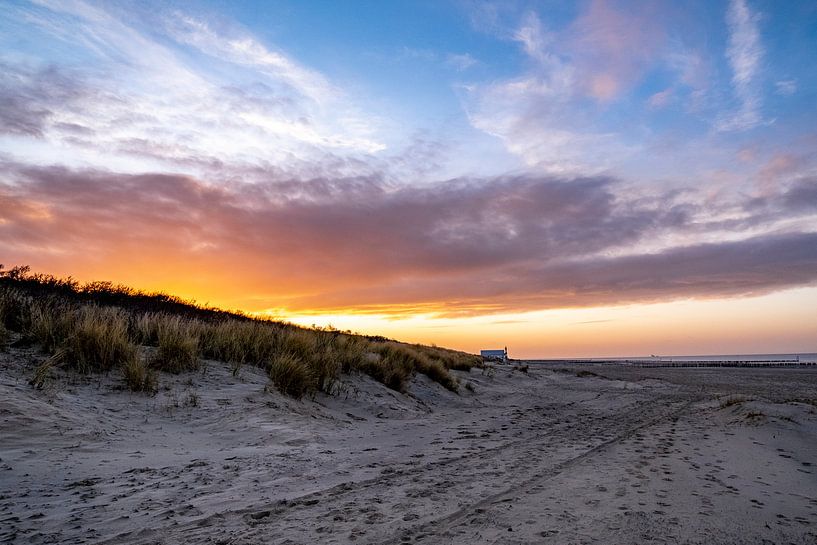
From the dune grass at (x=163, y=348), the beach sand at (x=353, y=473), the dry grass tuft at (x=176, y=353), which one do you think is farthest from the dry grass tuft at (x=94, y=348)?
the dry grass tuft at (x=176, y=353)

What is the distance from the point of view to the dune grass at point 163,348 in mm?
7496

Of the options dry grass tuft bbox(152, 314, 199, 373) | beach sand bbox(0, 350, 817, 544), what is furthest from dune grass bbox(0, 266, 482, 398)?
beach sand bbox(0, 350, 817, 544)

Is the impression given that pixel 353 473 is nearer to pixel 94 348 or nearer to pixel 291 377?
pixel 291 377

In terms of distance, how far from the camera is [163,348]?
28.2ft

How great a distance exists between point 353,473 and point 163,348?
17.0ft

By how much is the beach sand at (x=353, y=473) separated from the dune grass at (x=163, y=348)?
40 cm

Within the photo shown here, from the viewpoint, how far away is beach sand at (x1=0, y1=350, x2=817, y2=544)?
351 centimetres

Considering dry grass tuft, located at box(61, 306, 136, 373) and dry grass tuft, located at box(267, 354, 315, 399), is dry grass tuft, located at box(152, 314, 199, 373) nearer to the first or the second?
dry grass tuft, located at box(61, 306, 136, 373)

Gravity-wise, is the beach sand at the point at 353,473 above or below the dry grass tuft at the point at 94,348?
below

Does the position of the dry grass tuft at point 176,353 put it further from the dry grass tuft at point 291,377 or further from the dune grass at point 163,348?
the dry grass tuft at point 291,377

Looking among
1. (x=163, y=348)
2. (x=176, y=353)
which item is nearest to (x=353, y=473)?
(x=176, y=353)

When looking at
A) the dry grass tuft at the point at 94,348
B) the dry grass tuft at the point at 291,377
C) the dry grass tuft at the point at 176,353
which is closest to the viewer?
the dry grass tuft at the point at 94,348

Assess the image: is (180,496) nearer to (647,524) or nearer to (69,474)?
(69,474)

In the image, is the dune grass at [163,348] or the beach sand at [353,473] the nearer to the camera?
the beach sand at [353,473]
